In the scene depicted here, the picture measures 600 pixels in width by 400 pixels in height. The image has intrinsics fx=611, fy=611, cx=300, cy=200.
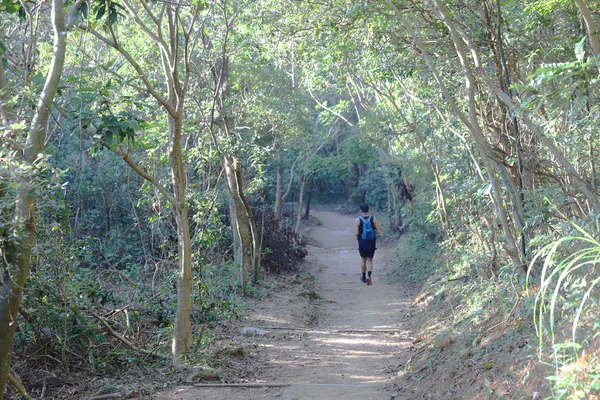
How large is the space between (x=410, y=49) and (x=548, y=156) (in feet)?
10.8

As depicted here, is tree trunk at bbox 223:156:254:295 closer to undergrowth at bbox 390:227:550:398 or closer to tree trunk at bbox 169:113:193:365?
undergrowth at bbox 390:227:550:398

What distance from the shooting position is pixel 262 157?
42.0 ft

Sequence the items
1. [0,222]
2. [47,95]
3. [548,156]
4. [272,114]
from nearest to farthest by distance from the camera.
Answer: [0,222], [47,95], [548,156], [272,114]

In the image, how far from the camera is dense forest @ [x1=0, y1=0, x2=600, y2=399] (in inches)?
195

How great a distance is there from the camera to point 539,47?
8.37 metres

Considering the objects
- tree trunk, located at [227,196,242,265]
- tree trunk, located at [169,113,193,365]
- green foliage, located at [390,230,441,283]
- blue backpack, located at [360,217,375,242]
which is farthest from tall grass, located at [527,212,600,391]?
tree trunk, located at [227,196,242,265]

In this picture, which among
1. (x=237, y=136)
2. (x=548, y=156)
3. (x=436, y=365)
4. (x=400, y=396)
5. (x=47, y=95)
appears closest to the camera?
(x=47, y=95)

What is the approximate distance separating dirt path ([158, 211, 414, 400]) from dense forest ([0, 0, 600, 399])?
96cm

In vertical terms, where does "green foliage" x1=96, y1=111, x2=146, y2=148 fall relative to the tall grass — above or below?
above

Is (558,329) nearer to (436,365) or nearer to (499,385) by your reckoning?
(499,385)

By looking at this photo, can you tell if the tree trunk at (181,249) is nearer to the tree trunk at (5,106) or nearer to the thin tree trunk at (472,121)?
the tree trunk at (5,106)

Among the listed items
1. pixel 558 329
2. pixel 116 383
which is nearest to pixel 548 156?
pixel 558 329

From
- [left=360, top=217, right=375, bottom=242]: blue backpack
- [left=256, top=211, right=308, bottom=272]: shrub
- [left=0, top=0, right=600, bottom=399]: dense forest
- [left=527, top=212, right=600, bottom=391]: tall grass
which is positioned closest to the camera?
[left=527, top=212, right=600, bottom=391]: tall grass

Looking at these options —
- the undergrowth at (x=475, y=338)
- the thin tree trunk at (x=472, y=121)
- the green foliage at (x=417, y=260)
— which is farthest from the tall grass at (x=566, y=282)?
the green foliage at (x=417, y=260)
